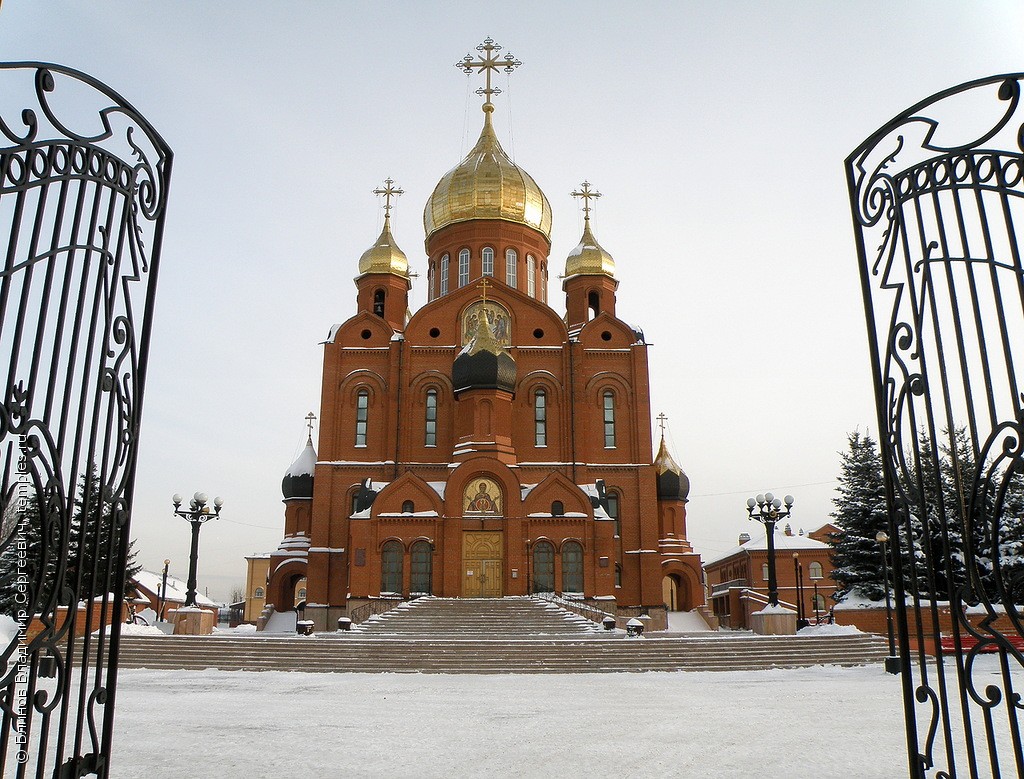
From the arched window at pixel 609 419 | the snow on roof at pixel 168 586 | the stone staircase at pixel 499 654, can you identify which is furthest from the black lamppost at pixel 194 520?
the snow on roof at pixel 168 586

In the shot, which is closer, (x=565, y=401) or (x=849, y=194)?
(x=849, y=194)

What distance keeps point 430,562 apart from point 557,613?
5.87 meters

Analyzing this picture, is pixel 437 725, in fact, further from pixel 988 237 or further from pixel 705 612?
pixel 705 612

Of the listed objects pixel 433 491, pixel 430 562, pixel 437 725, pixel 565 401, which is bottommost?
pixel 437 725

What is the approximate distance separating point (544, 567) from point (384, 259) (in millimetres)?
15681

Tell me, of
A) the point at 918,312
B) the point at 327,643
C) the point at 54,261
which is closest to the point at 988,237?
the point at 918,312

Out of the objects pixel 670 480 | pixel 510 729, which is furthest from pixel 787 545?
pixel 510 729

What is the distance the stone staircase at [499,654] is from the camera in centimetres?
1658

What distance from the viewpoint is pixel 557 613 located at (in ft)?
80.6

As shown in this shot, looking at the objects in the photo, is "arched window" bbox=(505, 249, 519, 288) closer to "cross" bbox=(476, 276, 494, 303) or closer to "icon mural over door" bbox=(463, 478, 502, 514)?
"cross" bbox=(476, 276, 494, 303)

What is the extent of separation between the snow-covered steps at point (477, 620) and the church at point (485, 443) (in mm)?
2068

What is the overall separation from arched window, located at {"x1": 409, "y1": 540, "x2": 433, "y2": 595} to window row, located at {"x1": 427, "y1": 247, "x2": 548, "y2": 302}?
41.1ft

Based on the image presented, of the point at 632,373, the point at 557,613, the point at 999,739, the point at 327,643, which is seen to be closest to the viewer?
the point at 999,739

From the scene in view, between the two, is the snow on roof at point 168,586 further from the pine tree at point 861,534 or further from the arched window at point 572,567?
the pine tree at point 861,534
